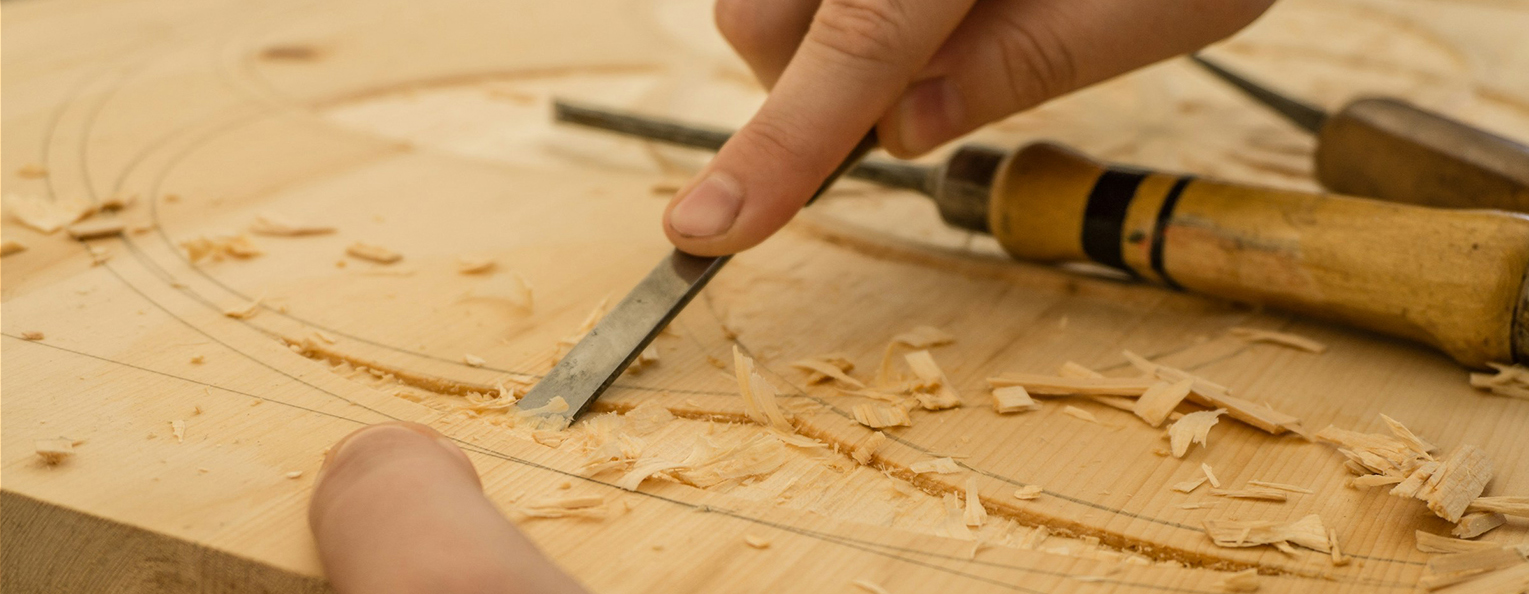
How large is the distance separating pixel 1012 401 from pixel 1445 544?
465 millimetres

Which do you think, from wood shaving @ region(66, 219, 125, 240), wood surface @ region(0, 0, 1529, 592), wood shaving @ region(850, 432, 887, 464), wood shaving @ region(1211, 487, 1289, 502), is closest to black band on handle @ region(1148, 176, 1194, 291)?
wood surface @ region(0, 0, 1529, 592)

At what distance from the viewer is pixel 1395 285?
51.5 inches

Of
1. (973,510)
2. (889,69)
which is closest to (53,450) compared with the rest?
(973,510)

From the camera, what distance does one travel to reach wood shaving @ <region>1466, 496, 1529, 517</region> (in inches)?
41.6

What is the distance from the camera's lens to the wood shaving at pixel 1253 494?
111 cm

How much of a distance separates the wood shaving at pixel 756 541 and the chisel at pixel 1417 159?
1.26 meters

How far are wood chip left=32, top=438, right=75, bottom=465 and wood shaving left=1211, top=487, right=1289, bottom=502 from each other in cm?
123

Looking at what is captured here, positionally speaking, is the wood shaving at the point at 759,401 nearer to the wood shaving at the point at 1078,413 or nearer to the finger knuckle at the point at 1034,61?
the wood shaving at the point at 1078,413

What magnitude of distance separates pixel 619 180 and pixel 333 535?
1.23 m

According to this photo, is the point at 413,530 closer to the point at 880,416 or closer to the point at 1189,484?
the point at 880,416

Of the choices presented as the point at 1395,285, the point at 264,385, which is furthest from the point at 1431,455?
the point at 264,385

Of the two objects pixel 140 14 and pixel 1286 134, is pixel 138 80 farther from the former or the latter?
pixel 1286 134

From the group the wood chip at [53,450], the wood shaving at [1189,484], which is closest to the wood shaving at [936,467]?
the wood shaving at [1189,484]

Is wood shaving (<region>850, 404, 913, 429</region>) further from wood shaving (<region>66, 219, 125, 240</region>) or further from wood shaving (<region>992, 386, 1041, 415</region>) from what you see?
wood shaving (<region>66, 219, 125, 240</region>)
